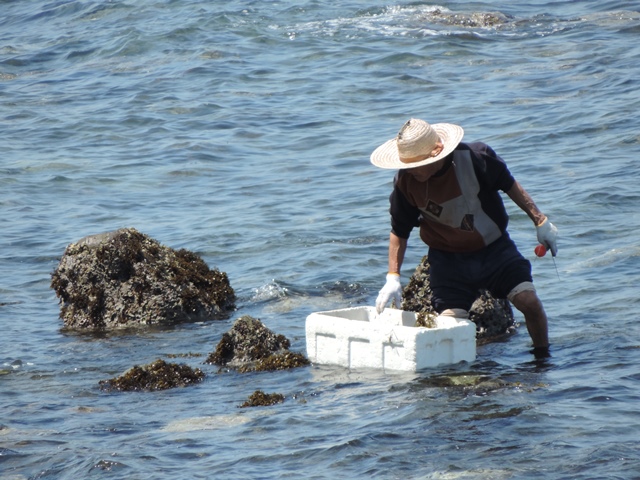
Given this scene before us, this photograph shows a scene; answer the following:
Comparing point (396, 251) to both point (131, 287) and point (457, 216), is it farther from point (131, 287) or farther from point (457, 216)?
point (131, 287)

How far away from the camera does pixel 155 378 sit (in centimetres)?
753

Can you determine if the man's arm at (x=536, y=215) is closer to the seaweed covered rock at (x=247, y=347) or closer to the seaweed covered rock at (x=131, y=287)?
the seaweed covered rock at (x=247, y=347)

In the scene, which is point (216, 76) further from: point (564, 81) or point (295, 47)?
point (564, 81)

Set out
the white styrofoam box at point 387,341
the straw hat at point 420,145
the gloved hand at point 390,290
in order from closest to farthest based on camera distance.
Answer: the straw hat at point 420,145
the white styrofoam box at point 387,341
the gloved hand at point 390,290

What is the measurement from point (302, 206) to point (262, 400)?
6.83 m

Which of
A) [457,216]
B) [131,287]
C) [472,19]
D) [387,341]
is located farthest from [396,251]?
[472,19]

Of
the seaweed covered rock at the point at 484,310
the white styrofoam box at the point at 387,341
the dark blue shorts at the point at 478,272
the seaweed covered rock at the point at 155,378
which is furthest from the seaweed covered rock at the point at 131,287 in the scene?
the dark blue shorts at the point at 478,272

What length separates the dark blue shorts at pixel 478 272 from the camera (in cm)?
712

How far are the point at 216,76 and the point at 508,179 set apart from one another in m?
15.1

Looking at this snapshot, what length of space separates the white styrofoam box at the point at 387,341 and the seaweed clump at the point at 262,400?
610mm

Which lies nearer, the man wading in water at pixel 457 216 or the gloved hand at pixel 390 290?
the man wading in water at pixel 457 216

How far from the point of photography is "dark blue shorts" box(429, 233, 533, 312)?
7121 mm

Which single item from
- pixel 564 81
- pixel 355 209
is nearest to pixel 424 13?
pixel 564 81

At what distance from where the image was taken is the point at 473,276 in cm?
715
